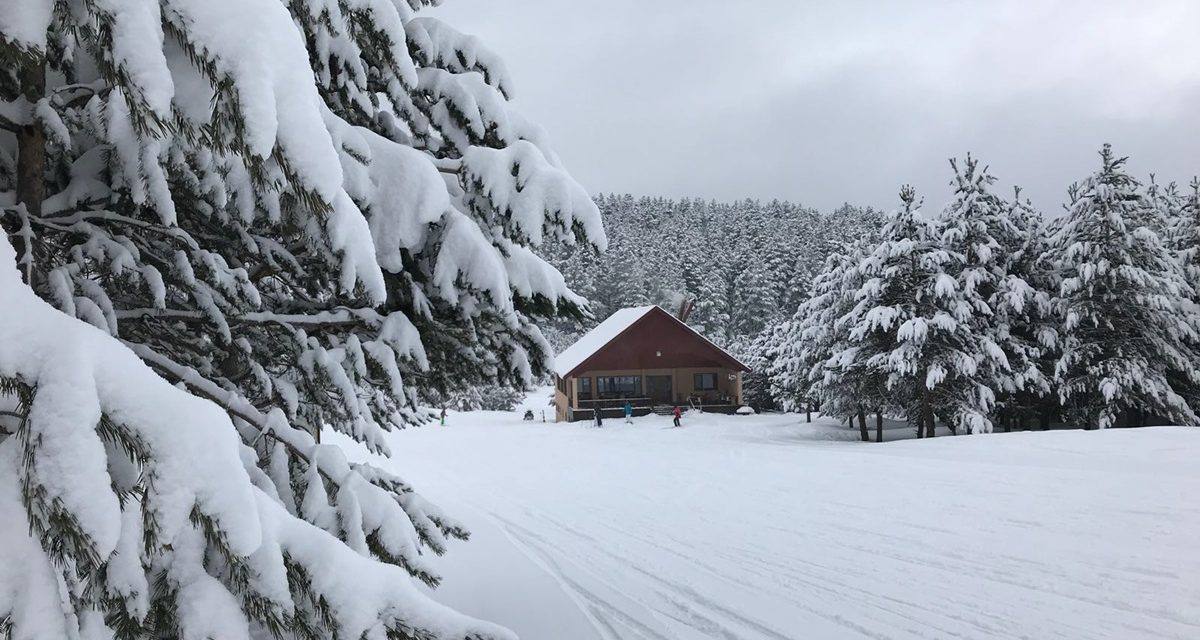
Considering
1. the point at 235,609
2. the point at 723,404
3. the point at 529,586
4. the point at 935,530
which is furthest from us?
the point at 723,404

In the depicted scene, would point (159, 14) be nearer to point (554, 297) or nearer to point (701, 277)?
point (554, 297)

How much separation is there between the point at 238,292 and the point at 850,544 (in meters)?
8.19

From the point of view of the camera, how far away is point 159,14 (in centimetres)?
168

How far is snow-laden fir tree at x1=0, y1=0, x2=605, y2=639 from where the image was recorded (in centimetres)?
156

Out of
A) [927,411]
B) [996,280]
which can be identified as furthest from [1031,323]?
[927,411]

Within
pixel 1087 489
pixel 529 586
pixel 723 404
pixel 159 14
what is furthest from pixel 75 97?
pixel 723 404

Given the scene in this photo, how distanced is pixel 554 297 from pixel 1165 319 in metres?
27.7

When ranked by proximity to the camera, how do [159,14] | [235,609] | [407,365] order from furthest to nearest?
[407,365], [235,609], [159,14]

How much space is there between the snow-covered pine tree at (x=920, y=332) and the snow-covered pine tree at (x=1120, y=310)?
3.35m

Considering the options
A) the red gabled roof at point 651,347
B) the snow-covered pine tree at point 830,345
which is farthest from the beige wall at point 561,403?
the snow-covered pine tree at point 830,345

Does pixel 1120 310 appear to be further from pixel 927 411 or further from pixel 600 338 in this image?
pixel 600 338

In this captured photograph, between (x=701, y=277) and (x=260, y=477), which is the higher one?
(x=701, y=277)

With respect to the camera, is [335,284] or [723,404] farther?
[723,404]

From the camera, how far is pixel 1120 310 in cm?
2423
